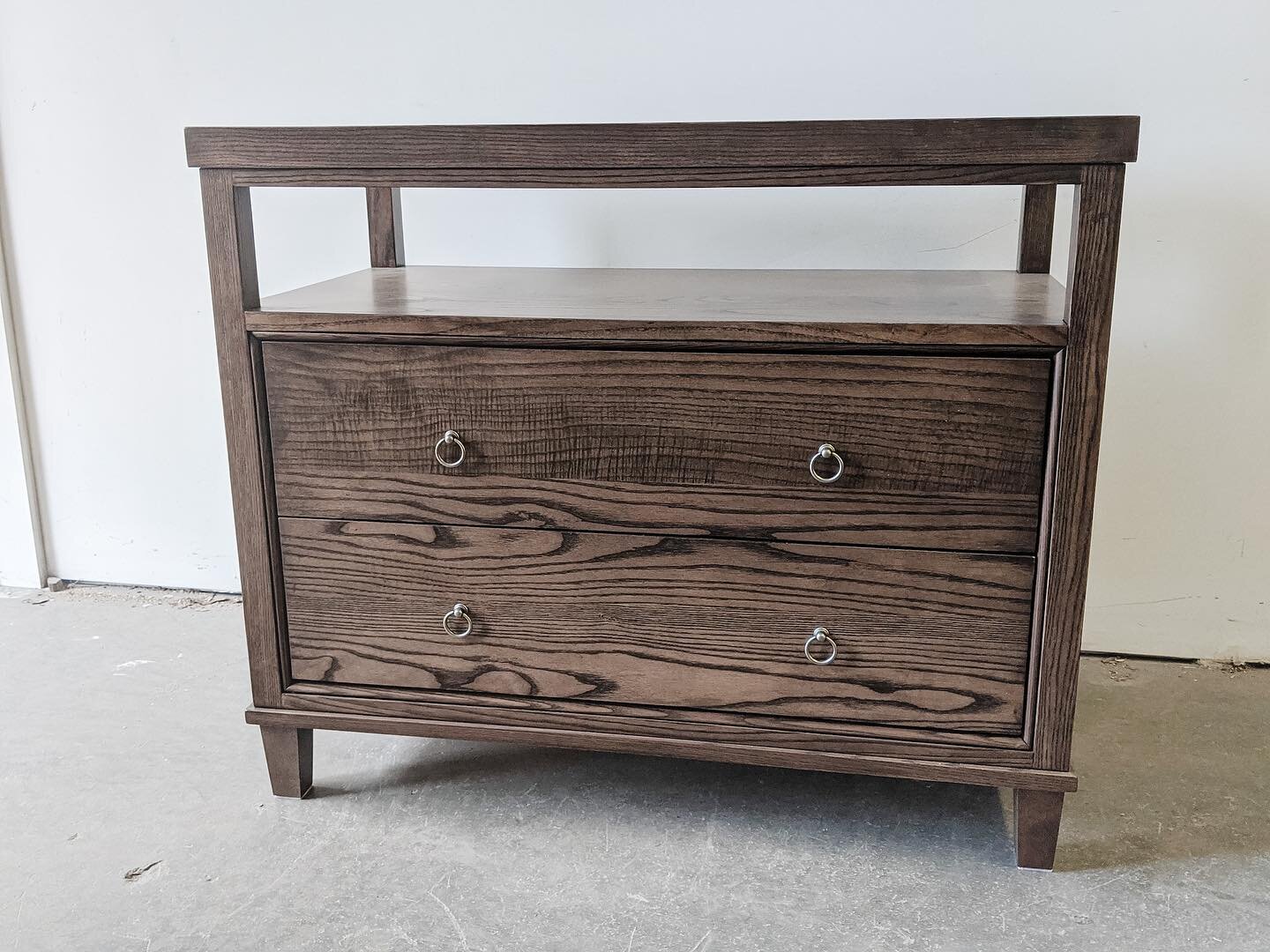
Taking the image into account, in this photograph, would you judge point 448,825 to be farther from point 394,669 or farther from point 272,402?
point 272,402

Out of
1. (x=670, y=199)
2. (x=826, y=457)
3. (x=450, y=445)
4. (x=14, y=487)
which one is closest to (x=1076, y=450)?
(x=826, y=457)

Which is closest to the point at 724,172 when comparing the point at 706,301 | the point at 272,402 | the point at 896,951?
the point at 706,301

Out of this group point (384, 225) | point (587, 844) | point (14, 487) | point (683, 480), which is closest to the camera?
point (683, 480)

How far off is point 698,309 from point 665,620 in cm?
35

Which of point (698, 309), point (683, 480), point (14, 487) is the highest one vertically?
point (698, 309)

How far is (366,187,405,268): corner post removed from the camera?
1.69 meters

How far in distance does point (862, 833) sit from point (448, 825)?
0.50m

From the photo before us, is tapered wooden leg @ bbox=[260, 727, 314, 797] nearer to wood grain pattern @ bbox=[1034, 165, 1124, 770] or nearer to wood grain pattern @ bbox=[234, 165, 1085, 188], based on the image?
wood grain pattern @ bbox=[234, 165, 1085, 188]

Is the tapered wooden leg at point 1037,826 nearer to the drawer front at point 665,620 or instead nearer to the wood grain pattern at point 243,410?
the drawer front at point 665,620

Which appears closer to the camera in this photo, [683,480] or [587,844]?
[683,480]

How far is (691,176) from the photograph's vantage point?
1134 mm

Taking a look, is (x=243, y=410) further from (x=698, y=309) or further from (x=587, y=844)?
(x=587, y=844)

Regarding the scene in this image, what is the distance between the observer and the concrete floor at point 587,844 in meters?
1.18

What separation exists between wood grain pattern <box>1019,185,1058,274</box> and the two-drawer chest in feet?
0.66
